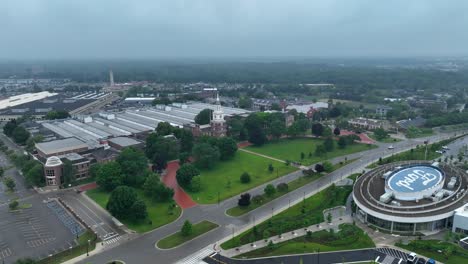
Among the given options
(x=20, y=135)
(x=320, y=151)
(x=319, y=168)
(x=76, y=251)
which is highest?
(x=20, y=135)

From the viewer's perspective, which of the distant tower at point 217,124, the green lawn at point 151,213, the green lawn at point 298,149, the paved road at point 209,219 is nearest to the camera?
the paved road at point 209,219

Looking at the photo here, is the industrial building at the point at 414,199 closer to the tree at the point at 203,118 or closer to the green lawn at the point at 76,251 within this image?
the green lawn at the point at 76,251

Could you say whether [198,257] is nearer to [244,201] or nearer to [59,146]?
[244,201]

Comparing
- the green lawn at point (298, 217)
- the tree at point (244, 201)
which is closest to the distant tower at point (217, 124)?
the green lawn at point (298, 217)

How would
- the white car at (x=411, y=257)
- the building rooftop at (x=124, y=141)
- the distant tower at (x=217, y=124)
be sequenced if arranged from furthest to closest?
1. the distant tower at (x=217, y=124)
2. the building rooftop at (x=124, y=141)
3. the white car at (x=411, y=257)

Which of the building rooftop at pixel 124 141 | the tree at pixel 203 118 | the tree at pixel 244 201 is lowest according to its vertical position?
the tree at pixel 244 201

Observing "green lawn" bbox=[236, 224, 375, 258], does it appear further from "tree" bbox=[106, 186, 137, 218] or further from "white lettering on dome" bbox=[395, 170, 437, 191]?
"tree" bbox=[106, 186, 137, 218]

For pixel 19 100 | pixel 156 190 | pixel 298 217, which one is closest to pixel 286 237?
pixel 298 217

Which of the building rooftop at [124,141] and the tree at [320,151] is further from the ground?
the building rooftop at [124,141]
